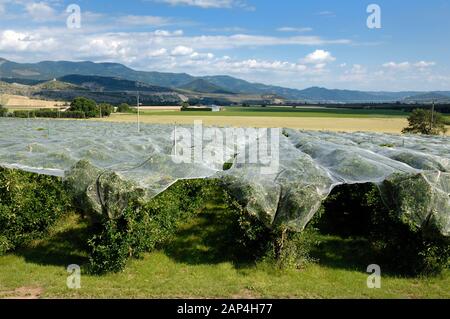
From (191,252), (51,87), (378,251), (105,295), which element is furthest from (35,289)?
(51,87)

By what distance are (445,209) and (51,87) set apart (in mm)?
189527

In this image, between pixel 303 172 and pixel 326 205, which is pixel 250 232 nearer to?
pixel 303 172

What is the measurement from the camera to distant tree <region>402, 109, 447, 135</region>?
70.8 metres

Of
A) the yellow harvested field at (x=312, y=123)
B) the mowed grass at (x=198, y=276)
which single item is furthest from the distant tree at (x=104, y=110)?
the mowed grass at (x=198, y=276)

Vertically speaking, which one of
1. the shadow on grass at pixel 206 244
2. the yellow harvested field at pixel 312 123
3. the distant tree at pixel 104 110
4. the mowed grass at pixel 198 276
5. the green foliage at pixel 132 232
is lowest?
the mowed grass at pixel 198 276

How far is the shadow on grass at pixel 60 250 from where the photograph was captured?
1139 cm

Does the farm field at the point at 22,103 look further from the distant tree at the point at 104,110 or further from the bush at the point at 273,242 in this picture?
the bush at the point at 273,242

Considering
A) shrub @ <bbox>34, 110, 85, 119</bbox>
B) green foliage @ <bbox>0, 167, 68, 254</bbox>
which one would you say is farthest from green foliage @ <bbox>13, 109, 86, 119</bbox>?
green foliage @ <bbox>0, 167, 68, 254</bbox>

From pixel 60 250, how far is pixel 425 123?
7102 centimetres

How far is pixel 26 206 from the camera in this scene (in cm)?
1176

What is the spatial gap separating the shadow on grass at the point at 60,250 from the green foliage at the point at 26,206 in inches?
11.6

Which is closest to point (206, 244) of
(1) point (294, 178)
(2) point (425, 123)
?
(1) point (294, 178)

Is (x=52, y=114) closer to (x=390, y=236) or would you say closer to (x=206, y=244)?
(x=206, y=244)

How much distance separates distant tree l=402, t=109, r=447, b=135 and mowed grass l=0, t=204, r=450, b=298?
65518 millimetres
